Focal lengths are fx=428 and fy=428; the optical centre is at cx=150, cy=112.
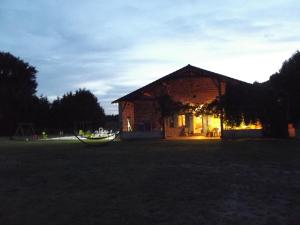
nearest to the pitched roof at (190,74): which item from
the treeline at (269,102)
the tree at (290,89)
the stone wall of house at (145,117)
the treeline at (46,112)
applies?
the treeline at (269,102)

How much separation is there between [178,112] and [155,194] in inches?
818

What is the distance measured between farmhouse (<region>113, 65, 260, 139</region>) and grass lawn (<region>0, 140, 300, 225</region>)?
52.7 ft

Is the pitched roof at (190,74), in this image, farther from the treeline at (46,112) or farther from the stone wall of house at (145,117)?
the treeline at (46,112)

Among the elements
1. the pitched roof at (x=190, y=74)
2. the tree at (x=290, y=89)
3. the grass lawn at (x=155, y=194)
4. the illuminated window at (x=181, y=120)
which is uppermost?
the pitched roof at (x=190, y=74)

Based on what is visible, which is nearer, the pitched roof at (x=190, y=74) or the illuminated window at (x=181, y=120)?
the pitched roof at (x=190, y=74)

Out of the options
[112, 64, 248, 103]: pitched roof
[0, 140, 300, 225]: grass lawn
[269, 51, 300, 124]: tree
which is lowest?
[0, 140, 300, 225]: grass lawn

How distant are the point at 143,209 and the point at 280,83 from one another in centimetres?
2001

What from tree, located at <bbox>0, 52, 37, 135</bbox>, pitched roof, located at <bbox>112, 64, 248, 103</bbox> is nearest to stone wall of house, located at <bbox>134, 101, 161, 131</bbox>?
pitched roof, located at <bbox>112, 64, 248, 103</bbox>

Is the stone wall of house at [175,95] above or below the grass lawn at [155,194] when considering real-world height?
above

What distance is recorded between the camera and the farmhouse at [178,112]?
27969mm

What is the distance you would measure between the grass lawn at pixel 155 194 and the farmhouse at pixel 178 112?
52.7ft

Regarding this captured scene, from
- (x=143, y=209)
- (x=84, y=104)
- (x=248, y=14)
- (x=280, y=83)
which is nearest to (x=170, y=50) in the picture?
(x=84, y=104)

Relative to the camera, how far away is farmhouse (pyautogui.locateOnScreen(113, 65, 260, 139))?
28.0 meters

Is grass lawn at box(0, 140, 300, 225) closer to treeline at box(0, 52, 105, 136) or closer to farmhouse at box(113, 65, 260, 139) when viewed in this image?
farmhouse at box(113, 65, 260, 139)
